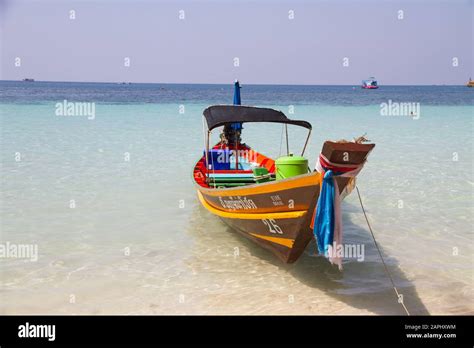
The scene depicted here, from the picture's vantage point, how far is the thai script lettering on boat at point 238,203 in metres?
7.37

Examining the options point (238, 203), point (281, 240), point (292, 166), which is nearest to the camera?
point (281, 240)

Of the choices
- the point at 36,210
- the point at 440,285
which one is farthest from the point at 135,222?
the point at 440,285

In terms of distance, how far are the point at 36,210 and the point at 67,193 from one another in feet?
5.01

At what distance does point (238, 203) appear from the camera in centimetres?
768

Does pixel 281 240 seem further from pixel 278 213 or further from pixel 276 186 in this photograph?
pixel 276 186

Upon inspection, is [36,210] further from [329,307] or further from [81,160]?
[329,307]

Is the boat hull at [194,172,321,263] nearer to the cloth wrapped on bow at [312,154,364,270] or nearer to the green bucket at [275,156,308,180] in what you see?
the cloth wrapped on bow at [312,154,364,270]

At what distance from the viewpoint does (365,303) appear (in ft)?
21.0

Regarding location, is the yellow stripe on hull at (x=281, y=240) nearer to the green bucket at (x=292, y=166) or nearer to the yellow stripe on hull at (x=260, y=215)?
the yellow stripe on hull at (x=260, y=215)

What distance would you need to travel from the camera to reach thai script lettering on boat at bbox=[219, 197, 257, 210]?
7.37 m

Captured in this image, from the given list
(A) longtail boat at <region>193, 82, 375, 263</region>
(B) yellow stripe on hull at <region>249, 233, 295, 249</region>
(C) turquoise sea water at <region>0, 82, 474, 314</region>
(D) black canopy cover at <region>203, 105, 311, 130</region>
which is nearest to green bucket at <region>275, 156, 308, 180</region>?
(A) longtail boat at <region>193, 82, 375, 263</region>

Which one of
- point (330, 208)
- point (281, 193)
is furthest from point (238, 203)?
point (330, 208)

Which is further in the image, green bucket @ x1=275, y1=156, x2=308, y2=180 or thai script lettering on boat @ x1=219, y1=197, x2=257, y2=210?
green bucket @ x1=275, y1=156, x2=308, y2=180

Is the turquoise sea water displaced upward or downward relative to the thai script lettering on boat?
downward
